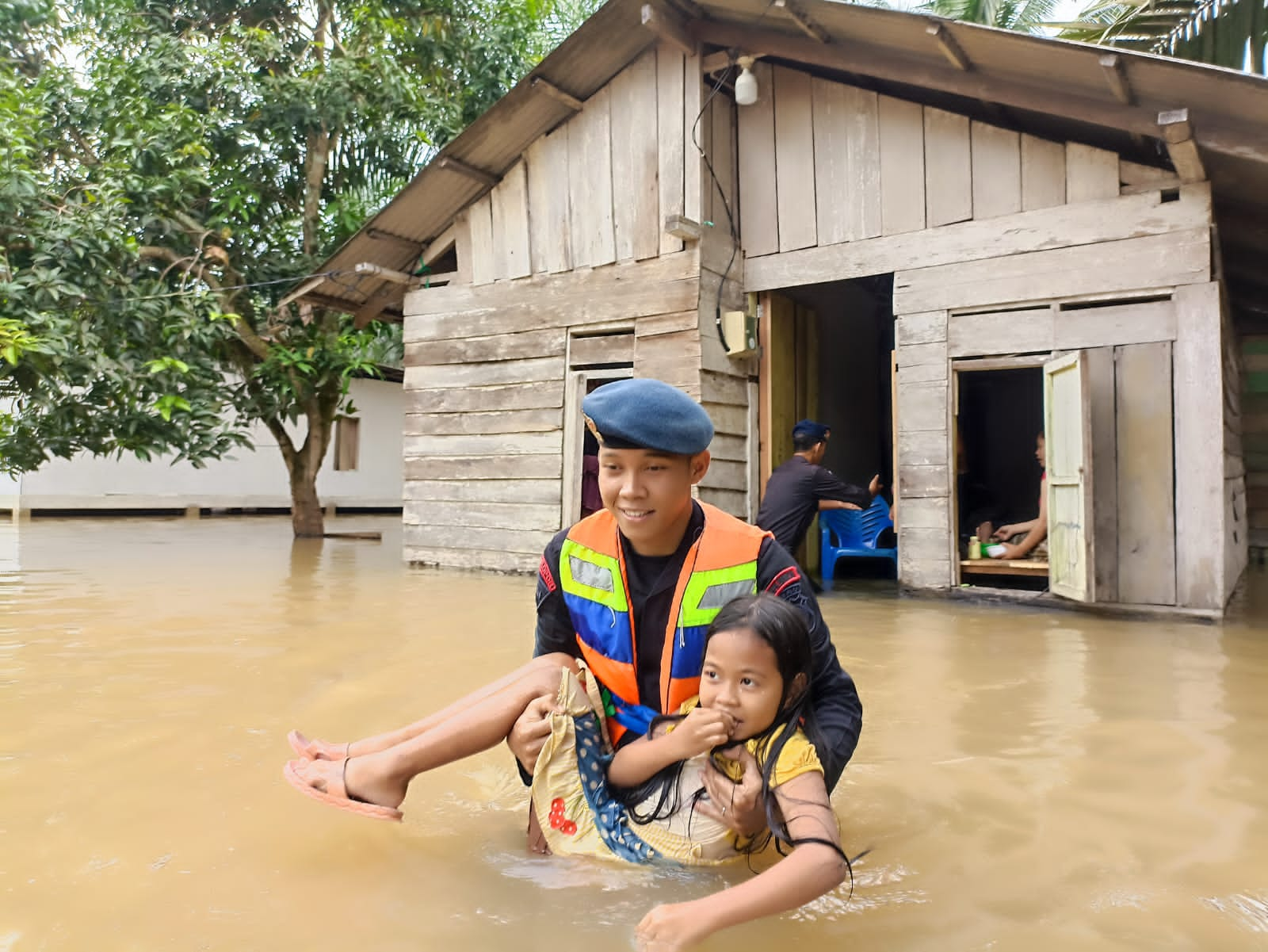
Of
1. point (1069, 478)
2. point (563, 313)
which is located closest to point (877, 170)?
point (1069, 478)

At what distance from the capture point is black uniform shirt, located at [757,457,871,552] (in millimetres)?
6875

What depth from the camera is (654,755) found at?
2139 mm

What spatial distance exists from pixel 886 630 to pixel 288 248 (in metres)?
9.70

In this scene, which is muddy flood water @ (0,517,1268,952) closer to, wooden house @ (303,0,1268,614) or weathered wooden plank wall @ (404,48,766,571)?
wooden house @ (303,0,1268,614)

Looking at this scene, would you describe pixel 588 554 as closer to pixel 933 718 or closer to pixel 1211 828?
pixel 1211 828

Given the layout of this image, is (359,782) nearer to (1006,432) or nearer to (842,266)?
(842,266)

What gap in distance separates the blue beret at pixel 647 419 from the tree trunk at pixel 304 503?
11.4 meters

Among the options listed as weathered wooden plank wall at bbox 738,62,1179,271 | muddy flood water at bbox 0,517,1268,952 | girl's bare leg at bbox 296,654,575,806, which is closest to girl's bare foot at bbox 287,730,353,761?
girl's bare leg at bbox 296,654,575,806

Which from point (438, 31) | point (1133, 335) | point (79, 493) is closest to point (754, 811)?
point (1133, 335)

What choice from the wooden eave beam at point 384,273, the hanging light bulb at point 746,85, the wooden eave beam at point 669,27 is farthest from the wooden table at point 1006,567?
the wooden eave beam at point 384,273

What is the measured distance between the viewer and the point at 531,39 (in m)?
14.8

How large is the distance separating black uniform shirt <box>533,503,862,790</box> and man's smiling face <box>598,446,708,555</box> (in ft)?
0.34

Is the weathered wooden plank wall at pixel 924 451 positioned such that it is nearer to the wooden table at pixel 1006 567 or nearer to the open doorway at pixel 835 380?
the wooden table at pixel 1006 567

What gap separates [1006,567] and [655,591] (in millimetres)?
5592
